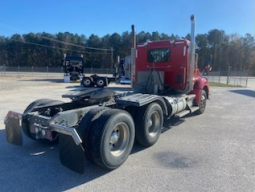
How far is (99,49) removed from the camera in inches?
3374

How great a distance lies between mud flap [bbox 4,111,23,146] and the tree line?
251 ft

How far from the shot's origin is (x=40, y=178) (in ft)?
11.6

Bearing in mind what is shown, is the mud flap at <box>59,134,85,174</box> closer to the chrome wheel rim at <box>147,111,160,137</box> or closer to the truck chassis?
the truck chassis

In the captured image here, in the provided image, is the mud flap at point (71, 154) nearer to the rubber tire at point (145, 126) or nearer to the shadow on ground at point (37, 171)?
the shadow on ground at point (37, 171)

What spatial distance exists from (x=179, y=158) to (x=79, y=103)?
260cm

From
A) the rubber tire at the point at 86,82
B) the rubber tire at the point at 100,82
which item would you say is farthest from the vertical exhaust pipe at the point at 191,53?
the rubber tire at the point at 86,82

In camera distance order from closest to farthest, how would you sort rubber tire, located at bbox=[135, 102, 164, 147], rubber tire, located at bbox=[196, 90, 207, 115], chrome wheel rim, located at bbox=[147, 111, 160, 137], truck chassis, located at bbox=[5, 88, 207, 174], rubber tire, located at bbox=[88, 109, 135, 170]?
truck chassis, located at bbox=[5, 88, 207, 174] → rubber tire, located at bbox=[88, 109, 135, 170] → rubber tire, located at bbox=[135, 102, 164, 147] → chrome wheel rim, located at bbox=[147, 111, 160, 137] → rubber tire, located at bbox=[196, 90, 207, 115]

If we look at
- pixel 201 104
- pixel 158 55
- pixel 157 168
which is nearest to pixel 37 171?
pixel 157 168

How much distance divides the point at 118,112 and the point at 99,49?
8441 cm

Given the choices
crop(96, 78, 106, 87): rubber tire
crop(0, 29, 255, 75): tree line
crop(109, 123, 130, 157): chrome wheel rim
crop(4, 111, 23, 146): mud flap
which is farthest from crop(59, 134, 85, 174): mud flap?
crop(0, 29, 255, 75): tree line

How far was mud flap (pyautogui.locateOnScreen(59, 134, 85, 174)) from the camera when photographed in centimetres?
329

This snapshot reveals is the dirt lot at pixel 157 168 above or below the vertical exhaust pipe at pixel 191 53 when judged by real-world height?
below

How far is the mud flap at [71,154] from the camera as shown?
3.29 meters

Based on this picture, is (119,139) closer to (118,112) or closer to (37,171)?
(118,112)
